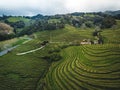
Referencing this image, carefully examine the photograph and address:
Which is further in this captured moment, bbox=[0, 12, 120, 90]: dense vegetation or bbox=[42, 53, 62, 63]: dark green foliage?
bbox=[42, 53, 62, 63]: dark green foliage

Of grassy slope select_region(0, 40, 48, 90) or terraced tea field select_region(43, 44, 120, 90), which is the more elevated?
terraced tea field select_region(43, 44, 120, 90)

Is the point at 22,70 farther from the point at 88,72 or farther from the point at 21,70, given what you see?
the point at 88,72

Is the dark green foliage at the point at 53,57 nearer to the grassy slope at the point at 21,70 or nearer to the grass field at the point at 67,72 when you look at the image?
the grass field at the point at 67,72

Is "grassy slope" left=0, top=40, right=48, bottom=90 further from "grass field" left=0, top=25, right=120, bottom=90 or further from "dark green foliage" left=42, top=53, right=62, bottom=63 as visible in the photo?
"dark green foliage" left=42, top=53, right=62, bottom=63

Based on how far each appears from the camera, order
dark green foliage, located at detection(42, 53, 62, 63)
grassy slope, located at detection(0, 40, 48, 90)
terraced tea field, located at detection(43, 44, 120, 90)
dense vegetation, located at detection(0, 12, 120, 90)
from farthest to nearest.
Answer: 1. dark green foliage, located at detection(42, 53, 62, 63)
2. grassy slope, located at detection(0, 40, 48, 90)
3. dense vegetation, located at detection(0, 12, 120, 90)
4. terraced tea field, located at detection(43, 44, 120, 90)

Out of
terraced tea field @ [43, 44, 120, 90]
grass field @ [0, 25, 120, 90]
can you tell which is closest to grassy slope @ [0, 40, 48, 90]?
grass field @ [0, 25, 120, 90]

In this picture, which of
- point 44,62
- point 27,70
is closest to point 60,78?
point 27,70

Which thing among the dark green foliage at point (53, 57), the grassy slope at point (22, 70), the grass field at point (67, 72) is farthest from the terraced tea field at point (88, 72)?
the grassy slope at point (22, 70)

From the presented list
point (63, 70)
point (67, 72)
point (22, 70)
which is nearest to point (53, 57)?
point (22, 70)

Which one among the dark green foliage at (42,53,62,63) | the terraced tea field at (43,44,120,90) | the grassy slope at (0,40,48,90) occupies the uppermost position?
the terraced tea field at (43,44,120,90)
